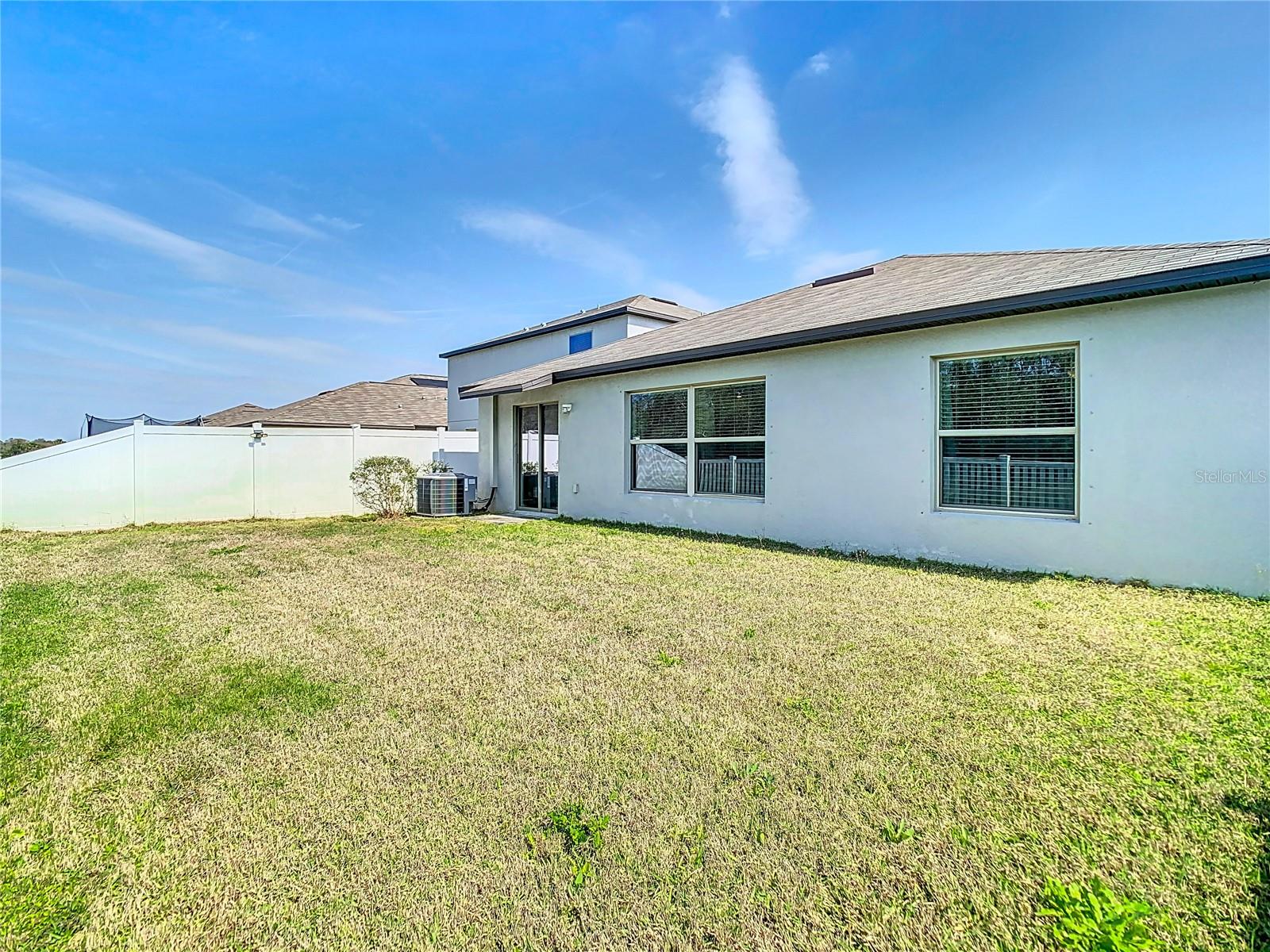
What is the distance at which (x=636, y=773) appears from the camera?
101 inches

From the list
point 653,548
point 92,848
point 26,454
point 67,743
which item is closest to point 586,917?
point 92,848

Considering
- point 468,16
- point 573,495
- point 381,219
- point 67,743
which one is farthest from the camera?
point 381,219

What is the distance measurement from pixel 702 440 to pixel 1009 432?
4.26 meters

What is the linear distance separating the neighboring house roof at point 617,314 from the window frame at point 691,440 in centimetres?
986

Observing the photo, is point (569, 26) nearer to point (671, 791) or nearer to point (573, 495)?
point (573, 495)

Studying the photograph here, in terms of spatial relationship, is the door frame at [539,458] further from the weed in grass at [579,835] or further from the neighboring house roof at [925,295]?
the weed in grass at [579,835]

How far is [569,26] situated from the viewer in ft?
31.1

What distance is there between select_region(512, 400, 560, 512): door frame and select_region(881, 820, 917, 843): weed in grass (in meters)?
10.1

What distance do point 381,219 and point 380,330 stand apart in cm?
587

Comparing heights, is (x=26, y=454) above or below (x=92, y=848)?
above

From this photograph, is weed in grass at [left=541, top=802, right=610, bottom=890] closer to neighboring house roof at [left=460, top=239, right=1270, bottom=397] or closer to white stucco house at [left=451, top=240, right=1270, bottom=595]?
white stucco house at [left=451, top=240, right=1270, bottom=595]

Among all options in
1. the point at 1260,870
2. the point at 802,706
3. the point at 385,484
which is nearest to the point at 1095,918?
the point at 1260,870

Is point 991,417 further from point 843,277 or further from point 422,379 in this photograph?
point 422,379

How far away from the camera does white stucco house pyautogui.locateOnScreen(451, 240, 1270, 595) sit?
5.19 meters
